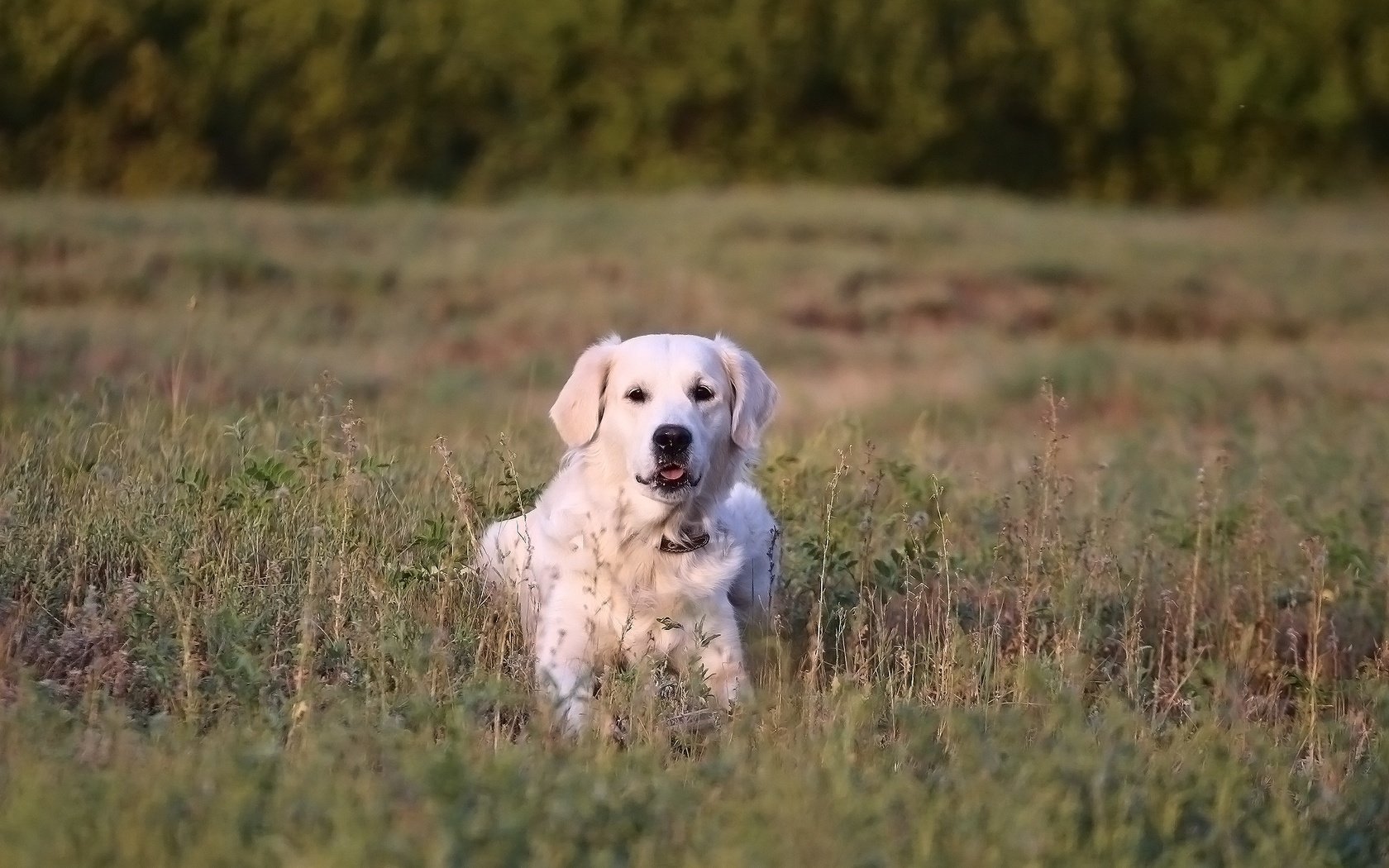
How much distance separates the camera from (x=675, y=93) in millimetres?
25469

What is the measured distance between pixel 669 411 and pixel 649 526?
364 millimetres

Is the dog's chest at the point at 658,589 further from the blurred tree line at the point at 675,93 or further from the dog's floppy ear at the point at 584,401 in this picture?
the blurred tree line at the point at 675,93

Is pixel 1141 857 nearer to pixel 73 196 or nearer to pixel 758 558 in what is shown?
pixel 758 558

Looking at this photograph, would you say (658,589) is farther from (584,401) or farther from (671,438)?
(584,401)

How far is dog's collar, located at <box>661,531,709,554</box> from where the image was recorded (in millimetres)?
5074

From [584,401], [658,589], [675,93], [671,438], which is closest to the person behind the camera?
[671,438]

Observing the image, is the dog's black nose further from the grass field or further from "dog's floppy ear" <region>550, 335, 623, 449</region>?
the grass field

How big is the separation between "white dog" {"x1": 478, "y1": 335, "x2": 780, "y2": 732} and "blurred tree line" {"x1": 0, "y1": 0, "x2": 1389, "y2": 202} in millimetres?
20332

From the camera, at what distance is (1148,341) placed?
52.2 feet

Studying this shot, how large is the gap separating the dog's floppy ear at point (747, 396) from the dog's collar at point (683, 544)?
1.01ft

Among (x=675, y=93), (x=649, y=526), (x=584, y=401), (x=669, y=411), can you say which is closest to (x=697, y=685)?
(x=649, y=526)

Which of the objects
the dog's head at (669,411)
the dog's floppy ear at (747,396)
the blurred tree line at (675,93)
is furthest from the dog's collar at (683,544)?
the blurred tree line at (675,93)

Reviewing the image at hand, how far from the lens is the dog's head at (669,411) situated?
4871mm

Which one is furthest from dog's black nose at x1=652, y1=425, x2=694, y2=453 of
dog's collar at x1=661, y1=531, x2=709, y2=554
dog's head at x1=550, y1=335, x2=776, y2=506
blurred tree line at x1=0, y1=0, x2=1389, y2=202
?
blurred tree line at x1=0, y1=0, x2=1389, y2=202
